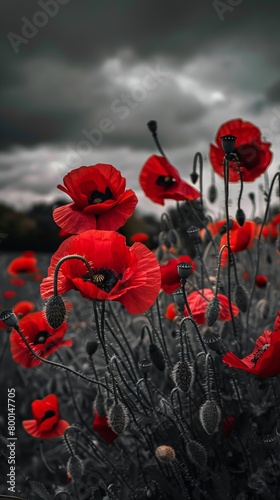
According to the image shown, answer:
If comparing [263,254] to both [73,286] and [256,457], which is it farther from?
[73,286]

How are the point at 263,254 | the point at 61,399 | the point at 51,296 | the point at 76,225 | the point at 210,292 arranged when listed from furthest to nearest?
the point at 263,254
the point at 61,399
the point at 210,292
the point at 76,225
the point at 51,296

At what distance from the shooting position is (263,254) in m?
4.72

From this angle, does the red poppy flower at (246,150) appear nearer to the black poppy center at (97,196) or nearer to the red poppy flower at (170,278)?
the red poppy flower at (170,278)

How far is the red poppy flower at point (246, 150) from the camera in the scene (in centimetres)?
240

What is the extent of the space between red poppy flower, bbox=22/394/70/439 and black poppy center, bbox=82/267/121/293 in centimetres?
109

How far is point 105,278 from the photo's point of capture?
1808mm

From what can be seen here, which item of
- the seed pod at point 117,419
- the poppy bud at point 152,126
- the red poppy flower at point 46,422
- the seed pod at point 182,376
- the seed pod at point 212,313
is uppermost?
the poppy bud at point 152,126

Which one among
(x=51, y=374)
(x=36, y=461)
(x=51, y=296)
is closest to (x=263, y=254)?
(x=51, y=374)

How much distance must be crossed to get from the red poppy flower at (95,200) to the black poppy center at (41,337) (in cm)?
78

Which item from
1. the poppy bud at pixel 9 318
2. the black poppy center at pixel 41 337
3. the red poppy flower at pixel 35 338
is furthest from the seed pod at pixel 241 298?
the poppy bud at pixel 9 318

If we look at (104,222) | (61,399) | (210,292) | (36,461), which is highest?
(104,222)

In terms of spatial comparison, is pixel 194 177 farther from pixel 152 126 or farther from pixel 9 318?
pixel 9 318

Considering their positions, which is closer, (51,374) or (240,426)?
(240,426)

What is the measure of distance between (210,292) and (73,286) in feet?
3.31
